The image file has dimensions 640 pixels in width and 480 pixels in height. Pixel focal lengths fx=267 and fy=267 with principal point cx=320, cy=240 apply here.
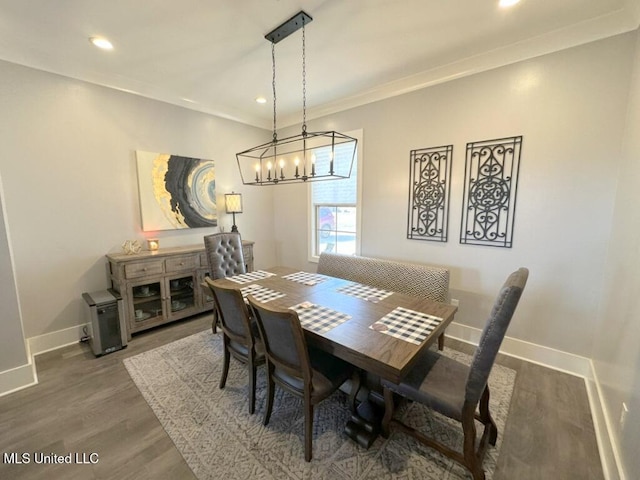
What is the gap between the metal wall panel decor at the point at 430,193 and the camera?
9.21 feet

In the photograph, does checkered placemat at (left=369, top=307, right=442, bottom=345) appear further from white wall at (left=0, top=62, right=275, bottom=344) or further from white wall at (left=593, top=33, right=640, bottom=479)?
white wall at (left=0, top=62, right=275, bottom=344)

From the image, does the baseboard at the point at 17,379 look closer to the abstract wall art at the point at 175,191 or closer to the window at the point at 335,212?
the abstract wall art at the point at 175,191

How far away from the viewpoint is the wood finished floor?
149 cm

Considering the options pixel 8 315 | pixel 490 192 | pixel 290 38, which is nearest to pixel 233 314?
pixel 8 315

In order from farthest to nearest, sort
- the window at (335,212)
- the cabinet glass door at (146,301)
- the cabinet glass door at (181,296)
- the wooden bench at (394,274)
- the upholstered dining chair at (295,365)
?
the window at (335,212)
the cabinet glass door at (181,296)
the cabinet glass door at (146,301)
the wooden bench at (394,274)
the upholstered dining chair at (295,365)

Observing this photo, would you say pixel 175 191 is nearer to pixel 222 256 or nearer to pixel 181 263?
pixel 181 263

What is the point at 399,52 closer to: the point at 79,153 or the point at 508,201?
the point at 508,201

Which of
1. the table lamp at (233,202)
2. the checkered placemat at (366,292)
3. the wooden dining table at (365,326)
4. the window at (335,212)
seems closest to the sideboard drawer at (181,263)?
the table lamp at (233,202)

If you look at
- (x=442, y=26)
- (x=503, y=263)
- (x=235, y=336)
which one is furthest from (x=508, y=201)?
(x=235, y=336)

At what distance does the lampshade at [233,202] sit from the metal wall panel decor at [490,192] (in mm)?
2919

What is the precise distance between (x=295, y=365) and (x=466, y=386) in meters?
0.89

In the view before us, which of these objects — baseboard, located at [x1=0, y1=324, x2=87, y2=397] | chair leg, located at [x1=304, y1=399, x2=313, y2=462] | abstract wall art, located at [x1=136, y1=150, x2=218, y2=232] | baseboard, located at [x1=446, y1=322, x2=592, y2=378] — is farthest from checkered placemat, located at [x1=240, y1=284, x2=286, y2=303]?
baseboard, located at [x1=446, y1=322, x2=592, y2=378]

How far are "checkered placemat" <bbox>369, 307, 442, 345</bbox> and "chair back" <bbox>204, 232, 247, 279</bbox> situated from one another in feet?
6.64

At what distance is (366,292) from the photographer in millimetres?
2320
